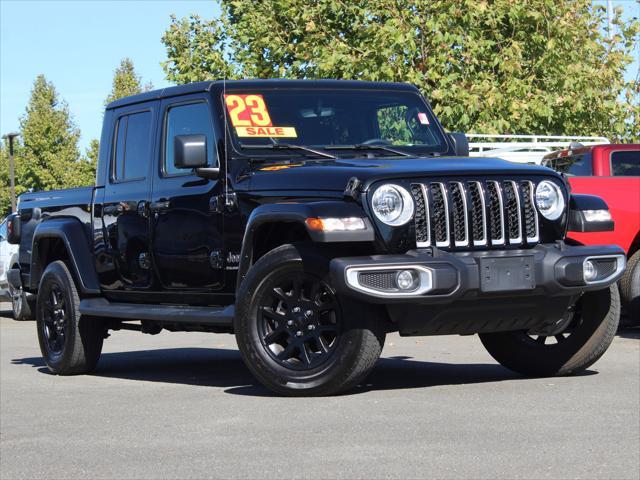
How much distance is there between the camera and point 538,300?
25.5 ft

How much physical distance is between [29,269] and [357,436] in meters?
5.35

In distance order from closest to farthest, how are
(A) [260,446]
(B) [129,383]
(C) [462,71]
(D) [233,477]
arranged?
(D) [233,477] → (A) [260,446] → (B) [129,383] → (C) [462,71]

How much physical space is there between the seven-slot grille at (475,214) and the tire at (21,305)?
1301cm

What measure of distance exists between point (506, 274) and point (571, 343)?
142 centimetres

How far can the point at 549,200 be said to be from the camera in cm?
802

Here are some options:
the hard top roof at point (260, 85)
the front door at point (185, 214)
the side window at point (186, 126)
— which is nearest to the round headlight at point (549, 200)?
the hard top roof at point (260, 85)

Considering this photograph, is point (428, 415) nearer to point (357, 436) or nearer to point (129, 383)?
point (357, 436)

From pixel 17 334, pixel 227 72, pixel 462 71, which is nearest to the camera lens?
pixel 17 334

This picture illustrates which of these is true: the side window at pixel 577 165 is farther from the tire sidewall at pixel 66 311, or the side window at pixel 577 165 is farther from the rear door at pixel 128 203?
the tire sidewall at pixel 66 311

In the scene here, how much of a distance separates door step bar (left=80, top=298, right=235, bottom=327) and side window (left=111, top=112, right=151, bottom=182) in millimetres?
941

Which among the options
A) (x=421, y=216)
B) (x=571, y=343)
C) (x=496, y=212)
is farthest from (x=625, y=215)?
(x=421, y=216)

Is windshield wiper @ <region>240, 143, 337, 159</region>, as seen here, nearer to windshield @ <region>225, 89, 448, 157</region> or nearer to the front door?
windshield @ <region>225, 89, 448, 157</region>

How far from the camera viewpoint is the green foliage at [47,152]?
72500mm

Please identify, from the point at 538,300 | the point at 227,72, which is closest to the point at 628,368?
the point at 538,300
